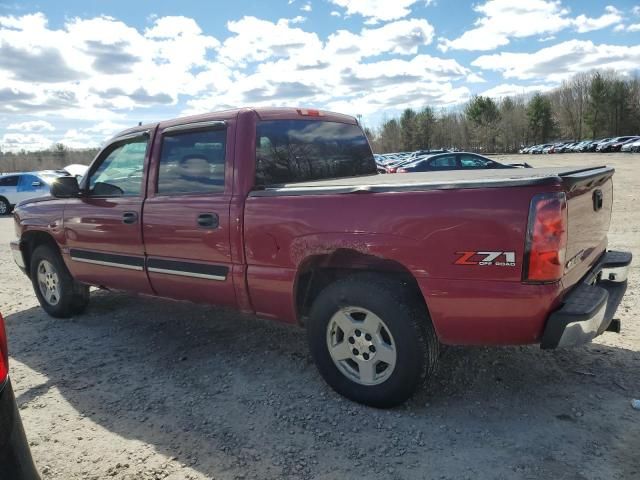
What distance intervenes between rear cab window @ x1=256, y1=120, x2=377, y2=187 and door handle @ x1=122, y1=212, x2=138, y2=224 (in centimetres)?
128

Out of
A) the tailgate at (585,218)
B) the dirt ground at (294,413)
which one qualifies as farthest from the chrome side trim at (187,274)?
the tailgate at (585,218)

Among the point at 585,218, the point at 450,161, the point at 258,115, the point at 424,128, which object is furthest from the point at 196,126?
the point at 424,128

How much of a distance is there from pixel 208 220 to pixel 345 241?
3.84ft

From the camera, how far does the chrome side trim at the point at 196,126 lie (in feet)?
12.8

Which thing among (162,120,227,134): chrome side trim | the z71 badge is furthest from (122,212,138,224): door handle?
the z71 badge

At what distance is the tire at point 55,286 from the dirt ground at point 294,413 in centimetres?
61

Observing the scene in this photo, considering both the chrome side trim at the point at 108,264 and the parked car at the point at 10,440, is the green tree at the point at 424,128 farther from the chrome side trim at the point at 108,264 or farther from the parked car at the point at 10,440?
the parked car at the point at 10,440

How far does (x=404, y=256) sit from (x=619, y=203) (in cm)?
1232

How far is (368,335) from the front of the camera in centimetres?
328

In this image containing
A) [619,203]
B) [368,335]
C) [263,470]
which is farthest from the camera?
[619,203]

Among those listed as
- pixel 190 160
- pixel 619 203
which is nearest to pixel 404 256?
pixel 190 160

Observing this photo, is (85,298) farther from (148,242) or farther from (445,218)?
(445,218)

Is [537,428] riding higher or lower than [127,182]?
lower

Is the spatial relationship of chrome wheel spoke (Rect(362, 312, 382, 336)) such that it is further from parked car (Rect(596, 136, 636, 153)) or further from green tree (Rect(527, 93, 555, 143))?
green tree (Rect(527, 93, 555, 143))
